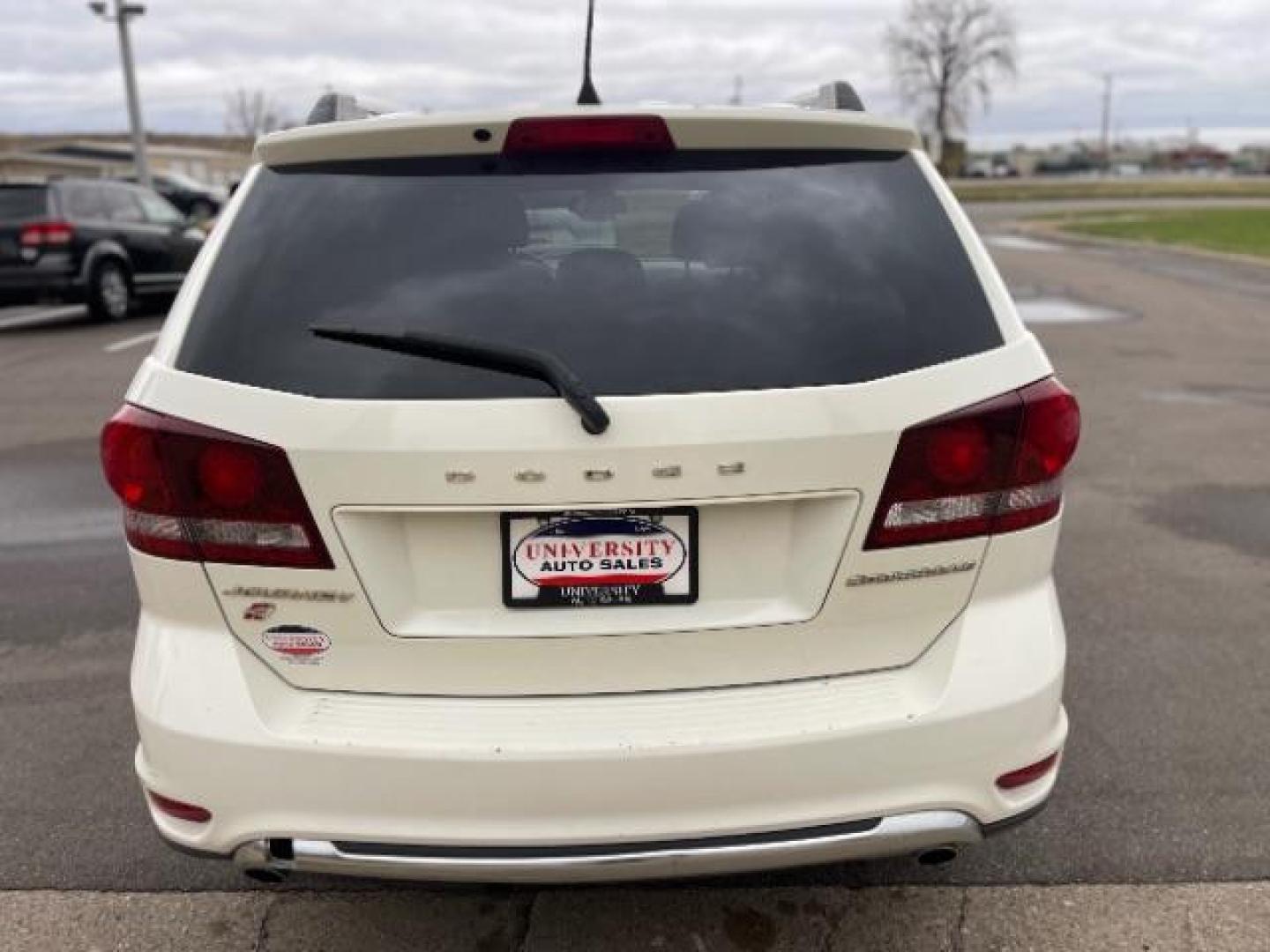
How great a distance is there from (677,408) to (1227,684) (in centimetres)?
277

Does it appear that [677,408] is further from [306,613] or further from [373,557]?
[306,613]

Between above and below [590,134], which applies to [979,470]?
below

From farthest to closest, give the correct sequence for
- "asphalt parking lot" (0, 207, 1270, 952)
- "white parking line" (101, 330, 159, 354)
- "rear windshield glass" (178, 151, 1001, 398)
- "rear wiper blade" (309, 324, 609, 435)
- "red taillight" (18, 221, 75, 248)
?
"red taillight" (18, 221, 75, 248) < "white parking line" (101, 330, 159, 354) < "asphalt parking lot" (0, 207, 1270, 952) < "rear windshield glass" (178, 151, 1001, 398) < "rear wiper blade" (309, 324, 609, 435)

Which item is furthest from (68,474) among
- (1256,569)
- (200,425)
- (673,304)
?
(1256,569)

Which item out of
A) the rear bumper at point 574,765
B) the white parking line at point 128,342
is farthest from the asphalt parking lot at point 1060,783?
the white parking line at point 128,342

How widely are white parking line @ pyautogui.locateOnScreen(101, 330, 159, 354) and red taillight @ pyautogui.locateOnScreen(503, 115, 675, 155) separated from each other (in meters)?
10.7

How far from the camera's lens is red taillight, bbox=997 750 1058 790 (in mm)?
2229

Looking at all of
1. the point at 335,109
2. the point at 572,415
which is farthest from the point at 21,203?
the point at 572,415

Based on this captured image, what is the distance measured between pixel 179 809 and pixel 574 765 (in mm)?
802

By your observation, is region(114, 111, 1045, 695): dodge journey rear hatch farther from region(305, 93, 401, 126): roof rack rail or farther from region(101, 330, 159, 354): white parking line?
region(101, 330, 159, 354): white parking line

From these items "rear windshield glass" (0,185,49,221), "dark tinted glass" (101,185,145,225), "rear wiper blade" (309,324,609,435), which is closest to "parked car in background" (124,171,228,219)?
"dark tinted glass" (101,185,145,225)

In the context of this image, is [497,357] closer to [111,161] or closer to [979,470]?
[979,470]

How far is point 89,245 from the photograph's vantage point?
45.6ft

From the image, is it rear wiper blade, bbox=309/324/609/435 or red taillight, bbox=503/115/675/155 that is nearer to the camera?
rear wiper blade, bbox=309/324/609/435
